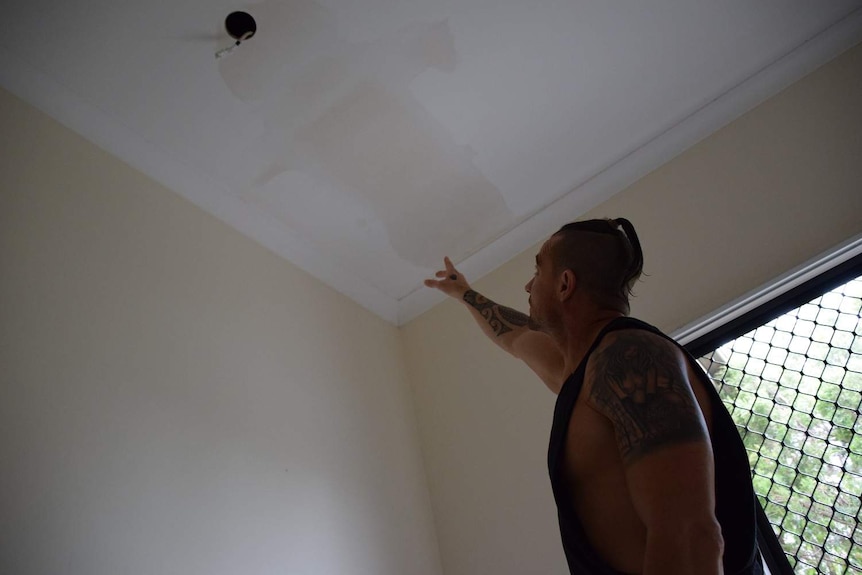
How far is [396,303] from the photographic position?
3240mm

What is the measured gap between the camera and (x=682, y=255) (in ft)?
8.11

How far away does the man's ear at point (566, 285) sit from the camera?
134 cm

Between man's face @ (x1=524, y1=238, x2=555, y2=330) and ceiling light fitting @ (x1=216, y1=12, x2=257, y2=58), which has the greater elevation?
ceiling light fitting @ (x1=216, y1=12, x2=257, y2=58)

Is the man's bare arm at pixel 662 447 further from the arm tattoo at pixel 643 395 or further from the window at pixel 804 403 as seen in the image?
the window at pixel 804 403

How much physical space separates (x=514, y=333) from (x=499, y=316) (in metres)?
0.10

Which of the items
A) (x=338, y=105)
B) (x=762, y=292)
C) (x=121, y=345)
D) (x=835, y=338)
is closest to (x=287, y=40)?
(x=338, y=105)

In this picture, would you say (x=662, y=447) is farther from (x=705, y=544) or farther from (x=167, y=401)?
(x=167, y=401)

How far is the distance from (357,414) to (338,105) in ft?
4.05

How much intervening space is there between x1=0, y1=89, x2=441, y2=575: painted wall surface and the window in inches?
51.3

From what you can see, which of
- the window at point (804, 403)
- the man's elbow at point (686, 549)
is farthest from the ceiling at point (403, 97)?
the man's elbow at point (686, 549)

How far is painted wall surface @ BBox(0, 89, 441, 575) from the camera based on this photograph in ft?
5.19

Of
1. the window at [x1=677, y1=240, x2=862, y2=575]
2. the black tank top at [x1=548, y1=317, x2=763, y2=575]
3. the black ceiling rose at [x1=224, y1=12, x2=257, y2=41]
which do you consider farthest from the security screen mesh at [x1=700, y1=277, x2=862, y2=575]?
the black ceiling rose at [x1=224, y1=12, x2=257, y2=41]

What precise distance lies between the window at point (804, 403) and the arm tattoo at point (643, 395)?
1.33 metres

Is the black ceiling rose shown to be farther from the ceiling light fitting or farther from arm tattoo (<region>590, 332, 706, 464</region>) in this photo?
arm tattoo (<region>590, 332, 706, 464</region>)
